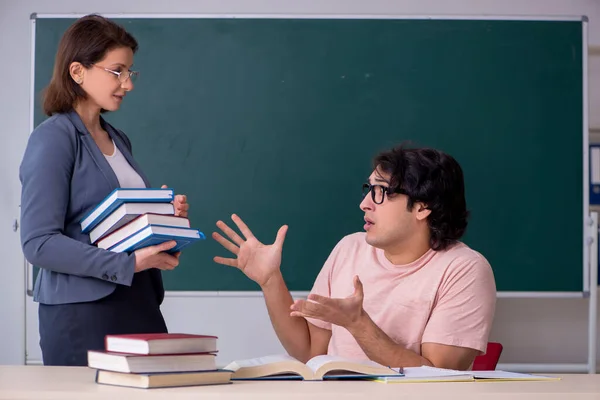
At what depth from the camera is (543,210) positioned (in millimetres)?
3715

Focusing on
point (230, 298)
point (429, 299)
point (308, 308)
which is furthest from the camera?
point (230, 298)

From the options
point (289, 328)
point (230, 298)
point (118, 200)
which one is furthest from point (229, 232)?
point (230, 298)

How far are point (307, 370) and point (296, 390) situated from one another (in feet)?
0.52

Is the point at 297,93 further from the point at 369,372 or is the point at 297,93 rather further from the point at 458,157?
the point at 369,372

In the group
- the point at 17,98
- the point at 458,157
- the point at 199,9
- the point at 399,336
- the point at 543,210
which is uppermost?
the point at 199,9

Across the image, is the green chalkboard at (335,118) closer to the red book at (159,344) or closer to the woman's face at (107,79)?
the woman's face at (107,79)

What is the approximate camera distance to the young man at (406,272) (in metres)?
1.97

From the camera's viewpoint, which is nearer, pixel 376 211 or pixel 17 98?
pixel 376 211

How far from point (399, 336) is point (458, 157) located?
1.88 meters

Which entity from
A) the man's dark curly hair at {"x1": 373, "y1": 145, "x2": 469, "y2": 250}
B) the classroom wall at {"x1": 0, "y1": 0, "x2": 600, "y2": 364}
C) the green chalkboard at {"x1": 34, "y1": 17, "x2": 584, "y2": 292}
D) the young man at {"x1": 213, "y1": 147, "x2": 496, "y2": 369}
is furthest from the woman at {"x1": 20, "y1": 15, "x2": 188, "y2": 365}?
the classroom wall at {"x1": 0, "y1": 0, "x2": 600, "y2": 364}

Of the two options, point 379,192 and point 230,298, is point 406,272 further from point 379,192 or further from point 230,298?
point 230,298

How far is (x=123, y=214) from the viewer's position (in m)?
1.92

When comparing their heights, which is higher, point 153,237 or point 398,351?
point 153,237

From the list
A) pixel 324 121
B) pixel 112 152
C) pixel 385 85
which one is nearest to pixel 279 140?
pixel 324 121
